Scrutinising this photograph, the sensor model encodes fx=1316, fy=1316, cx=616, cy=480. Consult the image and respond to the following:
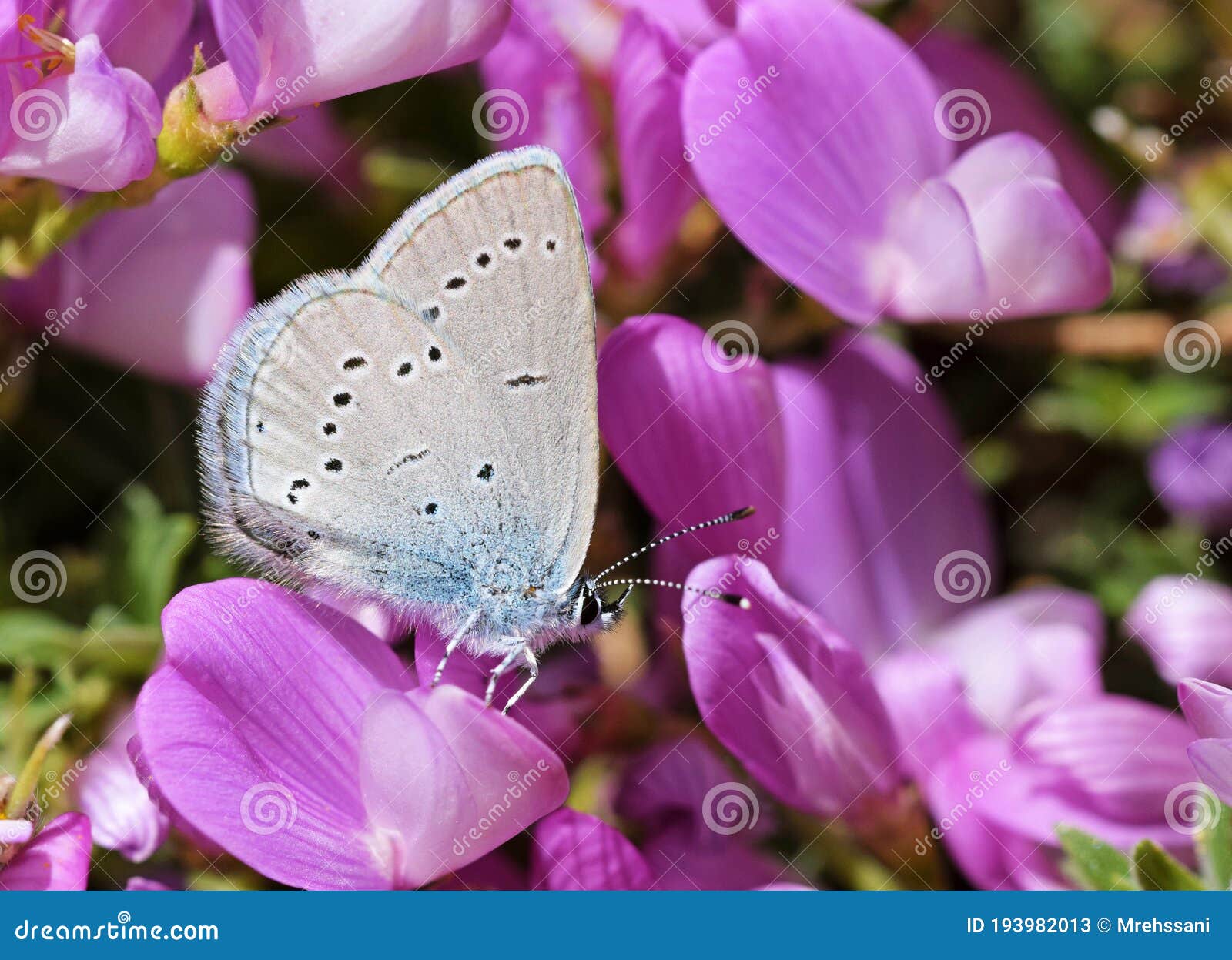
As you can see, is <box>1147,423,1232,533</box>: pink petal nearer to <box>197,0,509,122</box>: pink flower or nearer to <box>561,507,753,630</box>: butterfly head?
<box>561,507,753,630</box>: butterfly head

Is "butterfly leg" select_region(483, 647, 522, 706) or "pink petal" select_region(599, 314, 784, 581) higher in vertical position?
"pink petal" select_region(599, 314, 784, 581)

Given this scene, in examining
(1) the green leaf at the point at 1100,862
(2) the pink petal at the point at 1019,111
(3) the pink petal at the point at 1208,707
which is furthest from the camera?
(2) the pink petal at the point at 1019,111

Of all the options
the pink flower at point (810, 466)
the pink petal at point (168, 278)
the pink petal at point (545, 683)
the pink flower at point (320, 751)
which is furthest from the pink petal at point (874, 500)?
the pink petal at point (168, 278)

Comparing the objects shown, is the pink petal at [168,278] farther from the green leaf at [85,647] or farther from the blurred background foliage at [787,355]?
the green leaf at [85,647]

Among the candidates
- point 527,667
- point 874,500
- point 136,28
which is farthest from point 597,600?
point 136,28

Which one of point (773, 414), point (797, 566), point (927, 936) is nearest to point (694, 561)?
point (773, 414)

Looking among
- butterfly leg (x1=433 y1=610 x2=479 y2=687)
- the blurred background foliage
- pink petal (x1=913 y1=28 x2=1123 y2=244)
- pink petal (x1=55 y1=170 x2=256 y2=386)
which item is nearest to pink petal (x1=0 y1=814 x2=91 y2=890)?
the blurred background foliage
